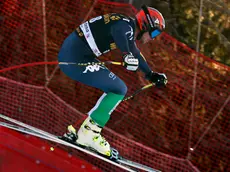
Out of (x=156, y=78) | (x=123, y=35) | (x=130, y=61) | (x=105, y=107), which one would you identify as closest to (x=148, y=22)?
(x=123, y=35)

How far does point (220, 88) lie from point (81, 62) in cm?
295

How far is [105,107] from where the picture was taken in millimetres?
5301

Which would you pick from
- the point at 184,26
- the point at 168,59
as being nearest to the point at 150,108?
the point at 168,59

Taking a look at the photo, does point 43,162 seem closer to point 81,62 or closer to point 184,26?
point 81,62

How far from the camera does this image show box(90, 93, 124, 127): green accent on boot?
5.26 m

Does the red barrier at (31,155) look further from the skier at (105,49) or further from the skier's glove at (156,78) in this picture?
the skier's glove at (156,78)

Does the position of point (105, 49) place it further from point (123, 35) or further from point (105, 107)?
point (105, 107)

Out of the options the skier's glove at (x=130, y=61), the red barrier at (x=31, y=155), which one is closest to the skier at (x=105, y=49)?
the skier's glove at (x=130, y=61)

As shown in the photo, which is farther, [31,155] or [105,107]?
[31,155]

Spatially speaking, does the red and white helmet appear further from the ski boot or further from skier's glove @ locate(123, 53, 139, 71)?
the ski boot

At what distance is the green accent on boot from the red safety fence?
170 cm

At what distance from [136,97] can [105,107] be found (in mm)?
2388

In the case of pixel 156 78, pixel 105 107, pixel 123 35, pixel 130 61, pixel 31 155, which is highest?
pixel 123 35

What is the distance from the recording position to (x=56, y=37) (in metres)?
8.16
